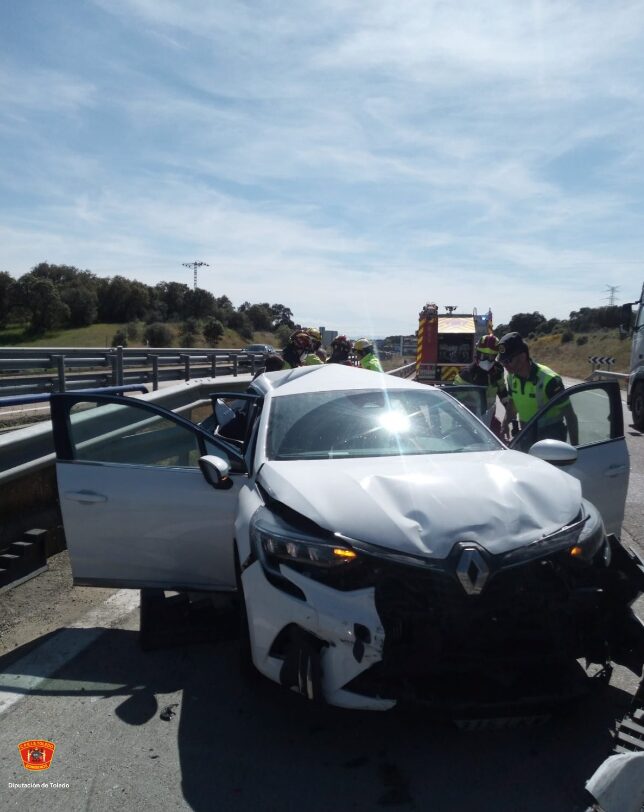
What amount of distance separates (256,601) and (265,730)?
62 centimetres

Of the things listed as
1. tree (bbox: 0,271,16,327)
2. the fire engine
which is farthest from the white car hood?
tree (bbox: 0,271,16,327)

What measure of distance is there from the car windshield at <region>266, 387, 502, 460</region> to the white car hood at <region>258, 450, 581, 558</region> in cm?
28

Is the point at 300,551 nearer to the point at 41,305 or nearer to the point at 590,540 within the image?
the point at 590,540

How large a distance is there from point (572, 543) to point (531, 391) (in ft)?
12.1

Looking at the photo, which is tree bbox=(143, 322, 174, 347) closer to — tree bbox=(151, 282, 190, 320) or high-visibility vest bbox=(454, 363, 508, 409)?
tree bbox=(151, 282, 190, 320)

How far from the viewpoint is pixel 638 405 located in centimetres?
1647

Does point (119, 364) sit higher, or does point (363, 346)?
point (363, 346)

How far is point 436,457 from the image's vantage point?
4246mm

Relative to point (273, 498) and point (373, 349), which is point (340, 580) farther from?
point (373, 349)

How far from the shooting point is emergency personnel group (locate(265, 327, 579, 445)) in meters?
5.41

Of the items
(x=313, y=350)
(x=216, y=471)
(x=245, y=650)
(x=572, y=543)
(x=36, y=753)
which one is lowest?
(x=36, y=753)

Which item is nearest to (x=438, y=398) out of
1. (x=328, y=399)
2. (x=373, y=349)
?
(x=328, y=399)

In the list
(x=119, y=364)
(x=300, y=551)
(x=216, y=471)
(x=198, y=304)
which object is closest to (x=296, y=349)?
(x=119, y=364)

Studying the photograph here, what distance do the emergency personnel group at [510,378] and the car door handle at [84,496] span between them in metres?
2.97
